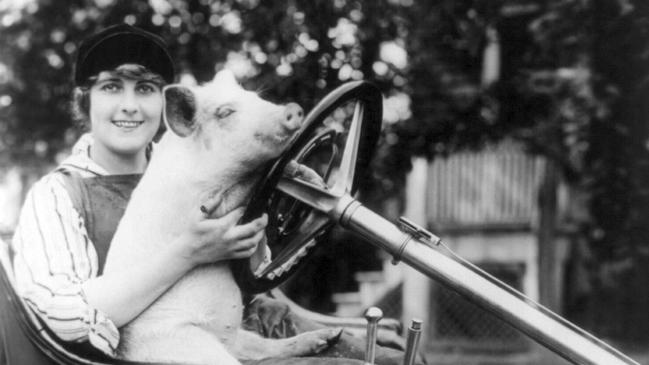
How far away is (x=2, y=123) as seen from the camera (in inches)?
243

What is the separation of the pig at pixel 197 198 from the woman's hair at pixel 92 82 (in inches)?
15.1

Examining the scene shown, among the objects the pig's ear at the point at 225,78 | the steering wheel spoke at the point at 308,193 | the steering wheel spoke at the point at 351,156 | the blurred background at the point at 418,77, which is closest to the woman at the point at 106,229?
the steering wheel spoke at the point at 308,193

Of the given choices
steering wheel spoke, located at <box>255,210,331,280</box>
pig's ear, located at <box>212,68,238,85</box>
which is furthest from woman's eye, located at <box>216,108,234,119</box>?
steering wheel spoke, located at <box>255,210,331,280</box>

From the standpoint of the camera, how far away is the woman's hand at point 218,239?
228cm

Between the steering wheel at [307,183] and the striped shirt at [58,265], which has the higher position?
the steering wheel at [307,183]

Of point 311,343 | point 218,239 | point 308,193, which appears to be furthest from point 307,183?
point 311,343

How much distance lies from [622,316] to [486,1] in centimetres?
611

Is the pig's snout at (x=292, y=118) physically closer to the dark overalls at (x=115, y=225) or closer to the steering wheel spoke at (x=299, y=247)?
the steering wheel spoke at (x=299, y=247)

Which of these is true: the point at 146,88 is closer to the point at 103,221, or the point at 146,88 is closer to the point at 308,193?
the point at 103,221

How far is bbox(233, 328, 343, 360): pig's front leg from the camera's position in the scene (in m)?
2.56

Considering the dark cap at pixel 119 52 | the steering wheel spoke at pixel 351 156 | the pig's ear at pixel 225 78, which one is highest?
the dark cap at pixel 119 52

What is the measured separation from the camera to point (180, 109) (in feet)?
7.60

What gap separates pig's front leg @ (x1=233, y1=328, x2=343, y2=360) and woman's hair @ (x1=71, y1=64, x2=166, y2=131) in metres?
0.79

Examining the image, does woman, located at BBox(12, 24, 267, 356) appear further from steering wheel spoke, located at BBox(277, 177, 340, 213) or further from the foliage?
the foliage
